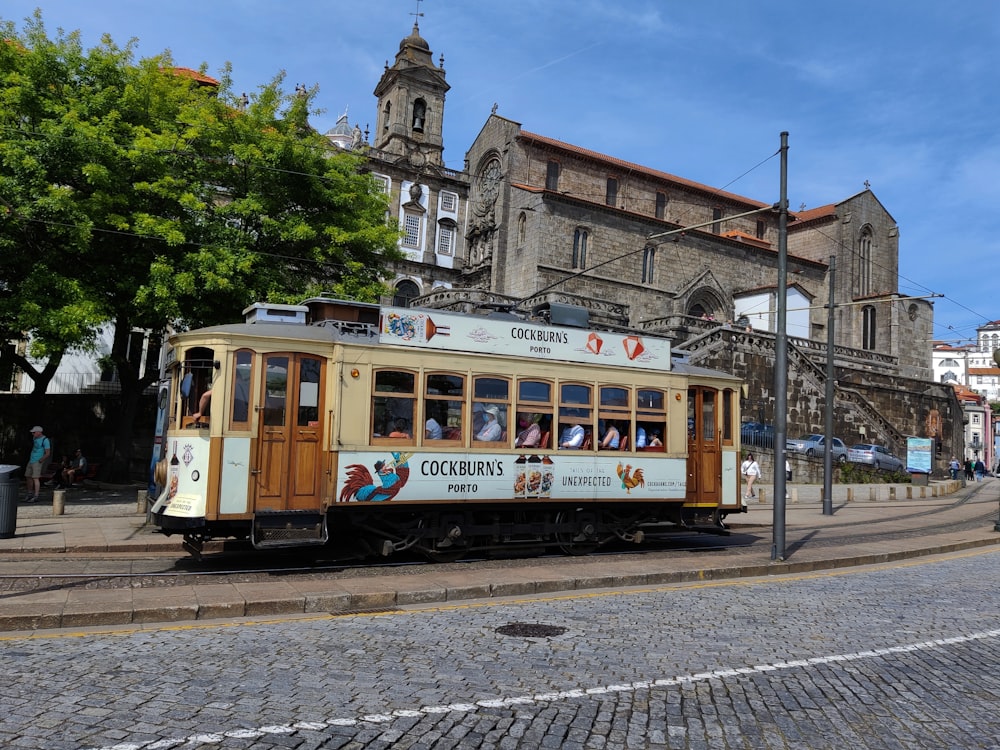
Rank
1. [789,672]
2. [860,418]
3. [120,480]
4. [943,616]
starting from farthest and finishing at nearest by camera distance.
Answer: [860,418] → [120,480] → [943,616] → [789,672]

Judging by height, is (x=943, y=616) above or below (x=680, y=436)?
below

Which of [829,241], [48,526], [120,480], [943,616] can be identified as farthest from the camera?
[829,241]

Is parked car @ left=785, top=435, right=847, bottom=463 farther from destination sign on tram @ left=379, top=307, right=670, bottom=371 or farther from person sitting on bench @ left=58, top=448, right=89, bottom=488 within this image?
person sitting on bench @ left=58, top=448, right=89, bottom=488

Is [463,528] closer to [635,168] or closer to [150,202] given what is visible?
[150,202]

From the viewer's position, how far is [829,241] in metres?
57.2

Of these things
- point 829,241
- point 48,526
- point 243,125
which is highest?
point 829,241

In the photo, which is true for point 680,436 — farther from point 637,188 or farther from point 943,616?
point 637,188

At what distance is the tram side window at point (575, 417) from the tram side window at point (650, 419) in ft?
3.21

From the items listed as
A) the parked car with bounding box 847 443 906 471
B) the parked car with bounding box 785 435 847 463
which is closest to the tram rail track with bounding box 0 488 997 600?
the parked car with bounding box 785 435 847 463

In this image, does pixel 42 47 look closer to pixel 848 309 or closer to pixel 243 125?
pixel 243 125

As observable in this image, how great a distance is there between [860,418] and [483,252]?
23.5m

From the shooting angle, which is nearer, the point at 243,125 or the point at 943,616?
the point at 943,616

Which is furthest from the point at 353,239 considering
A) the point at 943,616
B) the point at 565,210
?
the point at 565,210

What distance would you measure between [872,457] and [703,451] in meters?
22.8
